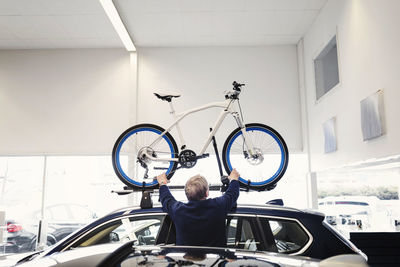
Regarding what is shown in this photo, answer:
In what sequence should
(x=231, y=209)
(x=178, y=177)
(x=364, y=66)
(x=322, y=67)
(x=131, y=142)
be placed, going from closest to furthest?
(x=231, y=209) → (x=131, y=142) → (x=364, y=66) → (x=322, y=67) → (x=178, y=177)

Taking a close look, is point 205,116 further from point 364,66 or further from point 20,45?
point 20,45

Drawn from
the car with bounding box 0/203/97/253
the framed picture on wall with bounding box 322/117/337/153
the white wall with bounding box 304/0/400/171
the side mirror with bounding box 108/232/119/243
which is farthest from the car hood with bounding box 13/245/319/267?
the car with bounding box 0/203/97/253

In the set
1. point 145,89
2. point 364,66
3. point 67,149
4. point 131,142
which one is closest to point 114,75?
point 145,89

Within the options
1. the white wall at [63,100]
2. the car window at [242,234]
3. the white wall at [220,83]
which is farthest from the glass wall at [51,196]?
the car window at [242,234]

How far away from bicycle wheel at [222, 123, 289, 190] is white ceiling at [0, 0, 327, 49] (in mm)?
2924

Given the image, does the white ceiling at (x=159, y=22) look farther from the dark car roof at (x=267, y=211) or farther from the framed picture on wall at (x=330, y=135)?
the dark car roof at (x=267, y=211)

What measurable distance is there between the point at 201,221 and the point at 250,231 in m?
0.35

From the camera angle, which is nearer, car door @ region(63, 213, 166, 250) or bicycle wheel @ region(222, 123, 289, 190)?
car door @ region(63, 213, 166, 250)

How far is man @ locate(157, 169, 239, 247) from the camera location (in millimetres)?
2590

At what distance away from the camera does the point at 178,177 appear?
7.23 meters

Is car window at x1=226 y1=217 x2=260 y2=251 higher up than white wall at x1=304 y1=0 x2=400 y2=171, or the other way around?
white wall at x1=304 y1=0 x2=400 y2=171

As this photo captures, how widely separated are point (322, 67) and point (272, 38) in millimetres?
1199

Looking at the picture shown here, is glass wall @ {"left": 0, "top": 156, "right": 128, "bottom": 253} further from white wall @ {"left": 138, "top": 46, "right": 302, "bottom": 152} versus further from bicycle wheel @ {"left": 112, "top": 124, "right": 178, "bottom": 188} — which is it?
bicycle wheel @ {"left": 112, "top": 124, "right": 178, "bottom": 188}

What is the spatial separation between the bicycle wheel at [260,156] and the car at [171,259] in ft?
6.52
